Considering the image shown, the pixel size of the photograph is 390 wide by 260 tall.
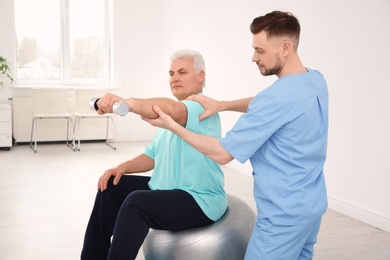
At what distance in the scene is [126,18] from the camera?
666cm

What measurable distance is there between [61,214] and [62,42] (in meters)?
3.95

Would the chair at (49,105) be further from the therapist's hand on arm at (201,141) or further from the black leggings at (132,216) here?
the therapist's hand on arm at (201,141)

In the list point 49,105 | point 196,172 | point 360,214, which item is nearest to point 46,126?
point 49,105

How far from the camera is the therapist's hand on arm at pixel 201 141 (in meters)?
1.43

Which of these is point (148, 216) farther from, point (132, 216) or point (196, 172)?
point (196, 172)

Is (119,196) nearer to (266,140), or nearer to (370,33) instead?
(266,140)

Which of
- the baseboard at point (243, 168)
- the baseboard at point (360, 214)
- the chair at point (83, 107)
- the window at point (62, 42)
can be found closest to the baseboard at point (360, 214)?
the baseboard at point (360, 214)

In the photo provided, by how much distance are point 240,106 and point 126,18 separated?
516 cm

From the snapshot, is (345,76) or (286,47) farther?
(345,76)

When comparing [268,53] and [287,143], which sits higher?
[268,53]

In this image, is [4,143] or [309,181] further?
[4,143]

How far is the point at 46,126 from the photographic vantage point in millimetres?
6184

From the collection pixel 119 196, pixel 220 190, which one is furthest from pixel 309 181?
pixel 119 196

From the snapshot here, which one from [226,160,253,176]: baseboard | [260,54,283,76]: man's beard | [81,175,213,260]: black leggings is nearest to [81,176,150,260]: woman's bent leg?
[81,175,213,260]: black leggings
